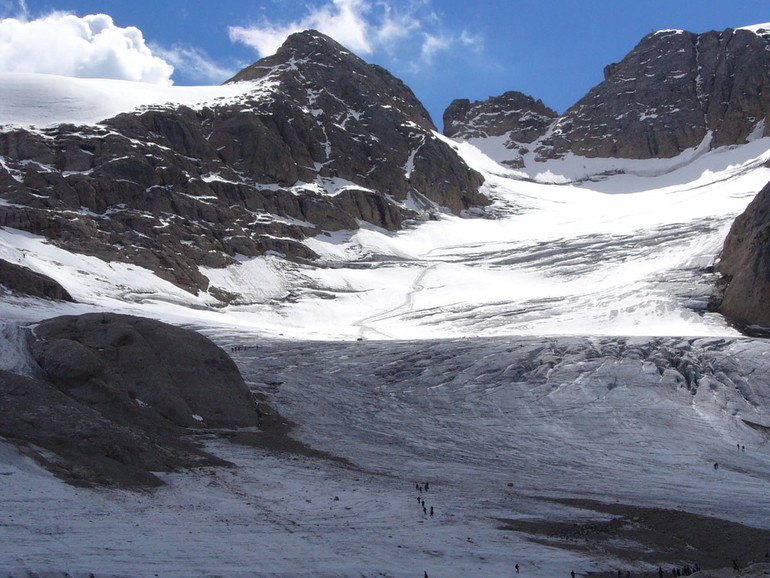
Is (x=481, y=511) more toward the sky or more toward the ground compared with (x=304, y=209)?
more toward the ground

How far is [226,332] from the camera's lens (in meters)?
49.8

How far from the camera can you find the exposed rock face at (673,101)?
162 m

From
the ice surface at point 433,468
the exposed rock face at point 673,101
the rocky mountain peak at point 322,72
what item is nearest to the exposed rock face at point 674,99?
the exposed rock face at point 673,101

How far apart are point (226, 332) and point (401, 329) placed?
2052cm

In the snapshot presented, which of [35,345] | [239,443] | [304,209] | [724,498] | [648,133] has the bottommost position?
[724,498]

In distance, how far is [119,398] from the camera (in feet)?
83.3

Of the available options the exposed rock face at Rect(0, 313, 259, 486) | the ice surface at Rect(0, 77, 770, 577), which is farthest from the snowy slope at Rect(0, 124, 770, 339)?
the exposed rock face at Rect(0, 313, 259, 486)

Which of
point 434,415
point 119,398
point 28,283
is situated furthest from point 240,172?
point 119,398

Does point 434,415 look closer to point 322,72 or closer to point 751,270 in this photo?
point 751,270

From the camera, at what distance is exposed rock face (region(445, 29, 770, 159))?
162 m

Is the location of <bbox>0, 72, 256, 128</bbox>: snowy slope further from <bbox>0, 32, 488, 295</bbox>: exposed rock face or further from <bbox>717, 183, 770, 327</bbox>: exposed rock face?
<bbox>717, 183, 770, 327</bbox>: exposed rock face

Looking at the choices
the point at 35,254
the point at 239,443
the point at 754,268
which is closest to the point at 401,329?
the point at 754,268

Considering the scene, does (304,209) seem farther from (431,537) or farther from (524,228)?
(431,537)

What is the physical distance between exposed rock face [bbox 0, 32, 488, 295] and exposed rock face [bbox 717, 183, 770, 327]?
167ft
